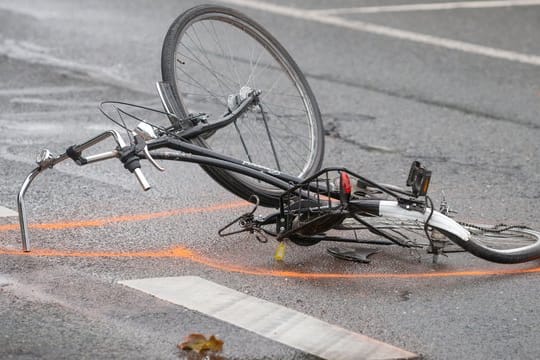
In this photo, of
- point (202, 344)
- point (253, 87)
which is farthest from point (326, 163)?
point (202, 344)

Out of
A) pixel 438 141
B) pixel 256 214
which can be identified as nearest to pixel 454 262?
pixel 256 214

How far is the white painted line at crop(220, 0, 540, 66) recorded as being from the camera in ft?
31.6

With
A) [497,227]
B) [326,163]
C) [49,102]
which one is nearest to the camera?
[497,227]

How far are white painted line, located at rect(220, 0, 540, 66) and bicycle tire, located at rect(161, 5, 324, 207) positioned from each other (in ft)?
8.80

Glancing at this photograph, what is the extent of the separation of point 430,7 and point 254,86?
5462 millimetres

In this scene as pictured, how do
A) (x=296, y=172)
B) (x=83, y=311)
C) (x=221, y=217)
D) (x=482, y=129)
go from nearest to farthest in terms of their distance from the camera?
(x=83, y=311) < (x=221, y=217) < (x=296, y=172) < (x=482, y=129)

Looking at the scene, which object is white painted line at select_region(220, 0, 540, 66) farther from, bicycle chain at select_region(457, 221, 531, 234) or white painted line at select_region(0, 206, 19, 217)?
white painted line at select_region(0, 206, 19, 217)

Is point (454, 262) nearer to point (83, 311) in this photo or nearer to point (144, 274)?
point (144, 274)

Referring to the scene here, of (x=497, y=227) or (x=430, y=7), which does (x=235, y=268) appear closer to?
(x=497, y=227)

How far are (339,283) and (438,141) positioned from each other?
105 inches

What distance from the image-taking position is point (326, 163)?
670 centimetres

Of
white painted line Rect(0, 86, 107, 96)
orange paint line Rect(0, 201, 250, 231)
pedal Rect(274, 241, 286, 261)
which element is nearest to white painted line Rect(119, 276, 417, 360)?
pedal Rect(274, 241, 286, 261)

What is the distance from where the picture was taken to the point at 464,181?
645 cm

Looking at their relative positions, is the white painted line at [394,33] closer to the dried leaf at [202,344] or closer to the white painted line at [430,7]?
the white painted line at [430,7]
